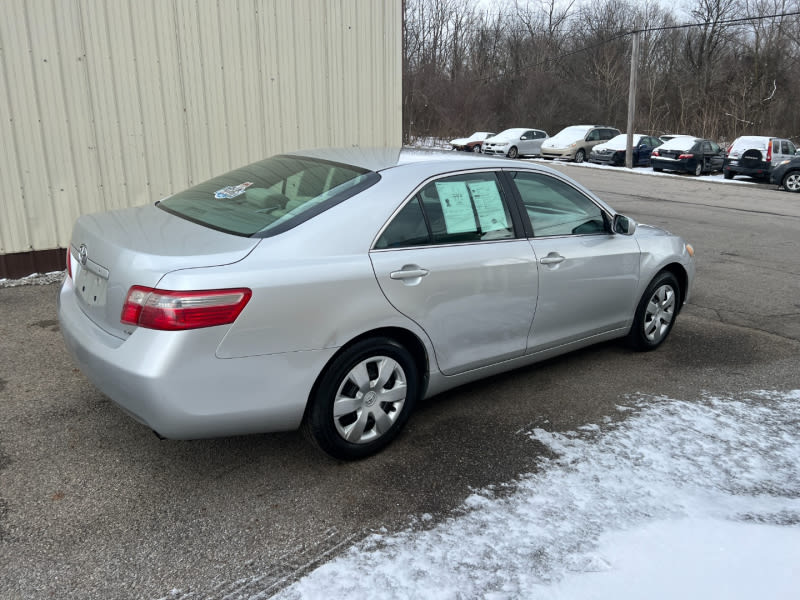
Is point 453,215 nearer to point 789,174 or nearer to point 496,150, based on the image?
point 789,174

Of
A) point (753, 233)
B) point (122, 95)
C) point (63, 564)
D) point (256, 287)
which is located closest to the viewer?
point (63, 564)

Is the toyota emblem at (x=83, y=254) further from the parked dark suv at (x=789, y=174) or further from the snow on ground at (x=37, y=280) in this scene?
the parked dark suv at (x=789, y=174)

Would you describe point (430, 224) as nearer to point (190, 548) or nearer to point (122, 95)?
point (190, 548)

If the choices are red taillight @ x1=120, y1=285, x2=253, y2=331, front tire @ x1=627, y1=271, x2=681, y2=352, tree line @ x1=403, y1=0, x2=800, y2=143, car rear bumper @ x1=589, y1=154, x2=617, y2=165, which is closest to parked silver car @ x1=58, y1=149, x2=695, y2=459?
red taillight @ x1=120, y1=285, x2=253, y2=331

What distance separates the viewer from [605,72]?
1937 inches

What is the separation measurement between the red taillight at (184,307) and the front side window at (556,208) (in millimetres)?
2068

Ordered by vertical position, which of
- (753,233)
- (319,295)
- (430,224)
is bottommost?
(753,233)

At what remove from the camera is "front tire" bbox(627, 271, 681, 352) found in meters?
5.08

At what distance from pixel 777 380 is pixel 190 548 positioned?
4130 mm

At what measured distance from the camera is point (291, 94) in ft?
26.7

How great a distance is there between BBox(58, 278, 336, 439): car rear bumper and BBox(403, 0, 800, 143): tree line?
136 ft

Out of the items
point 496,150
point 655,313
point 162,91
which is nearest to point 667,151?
point 496,150

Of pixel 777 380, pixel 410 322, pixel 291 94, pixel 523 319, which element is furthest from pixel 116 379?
pixel 291 94

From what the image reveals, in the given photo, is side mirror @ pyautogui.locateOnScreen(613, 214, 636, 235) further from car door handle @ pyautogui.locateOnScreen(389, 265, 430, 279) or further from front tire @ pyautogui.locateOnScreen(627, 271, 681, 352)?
car door handle @ pyautogui.locateOnScreen(389, 265, 430, 279)
